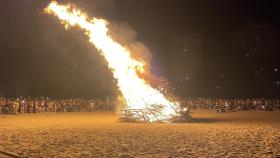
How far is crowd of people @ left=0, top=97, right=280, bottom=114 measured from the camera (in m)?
33.9

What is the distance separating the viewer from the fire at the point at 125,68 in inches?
991

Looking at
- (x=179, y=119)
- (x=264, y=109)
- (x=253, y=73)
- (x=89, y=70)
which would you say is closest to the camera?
(x=179, y=119)

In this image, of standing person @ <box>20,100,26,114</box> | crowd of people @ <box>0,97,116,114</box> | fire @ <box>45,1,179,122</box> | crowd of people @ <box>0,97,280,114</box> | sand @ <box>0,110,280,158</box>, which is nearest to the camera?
sand @ <box>0,110,280,158</box>

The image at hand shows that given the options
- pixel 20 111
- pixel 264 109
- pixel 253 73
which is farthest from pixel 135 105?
pixel 253 73

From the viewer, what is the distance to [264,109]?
1459 inches

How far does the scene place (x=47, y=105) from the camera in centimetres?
3581

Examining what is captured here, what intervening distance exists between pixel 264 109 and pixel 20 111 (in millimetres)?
19201

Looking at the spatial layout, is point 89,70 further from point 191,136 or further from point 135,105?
point 191,136

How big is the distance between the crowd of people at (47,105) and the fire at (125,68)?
1031 cm

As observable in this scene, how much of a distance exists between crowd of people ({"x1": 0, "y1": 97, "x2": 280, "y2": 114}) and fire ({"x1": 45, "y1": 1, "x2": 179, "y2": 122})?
8642 millimetres

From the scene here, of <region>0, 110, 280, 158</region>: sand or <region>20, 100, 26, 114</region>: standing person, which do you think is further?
<region>20, 100, 26, 114</region>: standing person

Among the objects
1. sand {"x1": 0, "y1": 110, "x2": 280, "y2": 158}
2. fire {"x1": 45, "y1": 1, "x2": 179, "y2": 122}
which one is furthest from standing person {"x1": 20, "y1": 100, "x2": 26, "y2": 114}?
sand {"x1": 0, "y1": 110, "x2": 280, "y2": 158}

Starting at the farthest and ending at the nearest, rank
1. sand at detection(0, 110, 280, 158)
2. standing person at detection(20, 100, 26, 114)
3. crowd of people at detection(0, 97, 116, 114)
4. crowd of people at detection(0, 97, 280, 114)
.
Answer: standing person at detection(20, 100, 26, 114) < crowd of people at detection(0, 97, 280, 114) < crowd of people at detection(0, 97, 116, 114) < sand at detection(0, 110, 280, 158)

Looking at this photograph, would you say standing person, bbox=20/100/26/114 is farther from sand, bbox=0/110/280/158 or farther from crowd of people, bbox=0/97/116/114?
sand, bbox=0/110/280/158
